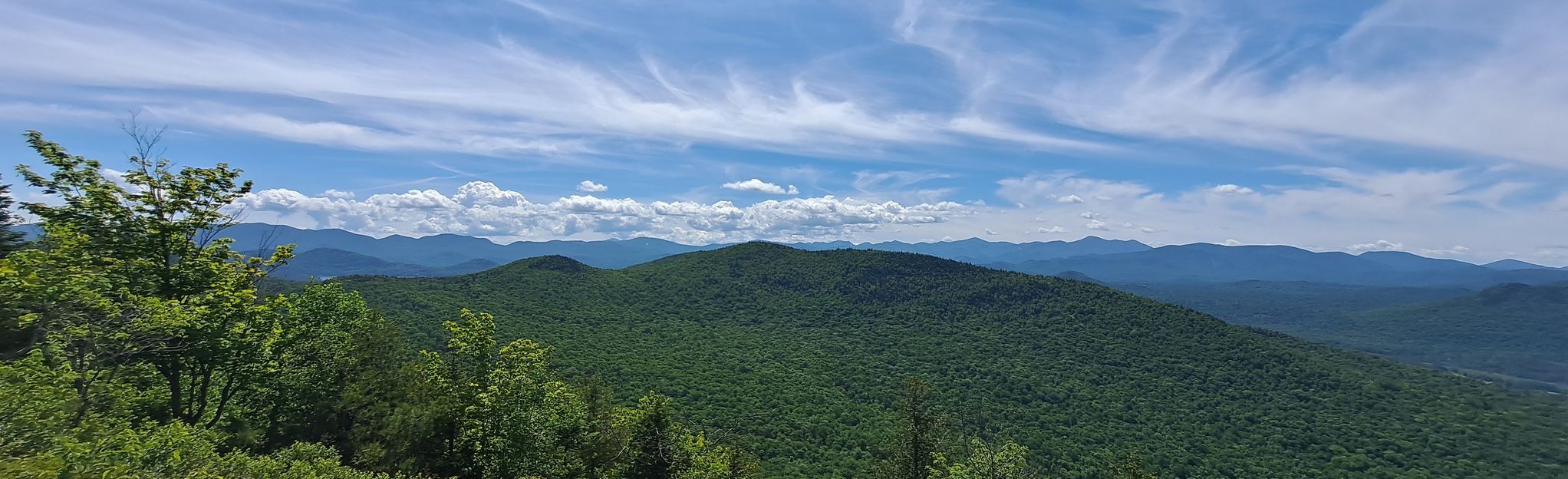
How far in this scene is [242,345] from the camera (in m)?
18.6

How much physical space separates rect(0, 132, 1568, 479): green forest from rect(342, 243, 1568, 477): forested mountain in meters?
0.77

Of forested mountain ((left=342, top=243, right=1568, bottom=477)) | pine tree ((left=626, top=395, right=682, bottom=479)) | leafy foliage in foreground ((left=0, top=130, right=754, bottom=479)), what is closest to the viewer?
leafy foliage in foreground ((left=0, top=130, right=754, bottom=479))

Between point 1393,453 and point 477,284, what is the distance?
166505 millimetres

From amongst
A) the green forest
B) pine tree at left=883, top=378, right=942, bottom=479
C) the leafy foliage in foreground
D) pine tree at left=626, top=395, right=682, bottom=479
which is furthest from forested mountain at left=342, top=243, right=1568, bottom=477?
the leafy foliage in foreground

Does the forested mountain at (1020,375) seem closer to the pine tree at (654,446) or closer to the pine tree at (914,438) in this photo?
the pine tree at (914,438)

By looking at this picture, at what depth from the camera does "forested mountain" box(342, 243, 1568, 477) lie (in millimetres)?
81250

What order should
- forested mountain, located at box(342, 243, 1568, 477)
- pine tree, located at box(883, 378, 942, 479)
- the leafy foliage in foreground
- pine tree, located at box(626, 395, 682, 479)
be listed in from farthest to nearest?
forested mountain, located at box(342, 243, 1568, 477) < pine tree, located at box(883, 378, 942, 479) < pine tree, located at box(626, 395, 682, 479) < the leafy foliage in foreground

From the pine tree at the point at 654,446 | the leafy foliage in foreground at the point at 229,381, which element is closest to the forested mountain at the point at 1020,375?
the pine tree at the point at 654,446

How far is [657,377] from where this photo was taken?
9056 cm

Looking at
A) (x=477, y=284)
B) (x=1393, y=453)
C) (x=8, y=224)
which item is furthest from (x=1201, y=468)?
(x=477, y=284)

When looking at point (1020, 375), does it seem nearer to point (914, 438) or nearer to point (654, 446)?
point (914, 438)

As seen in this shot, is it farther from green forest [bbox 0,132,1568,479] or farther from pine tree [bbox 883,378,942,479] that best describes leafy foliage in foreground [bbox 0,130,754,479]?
pine tree [bbox 883,378,942,479]

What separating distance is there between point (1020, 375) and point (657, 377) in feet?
229

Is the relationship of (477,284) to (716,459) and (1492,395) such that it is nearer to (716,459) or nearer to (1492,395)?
(716,459)
